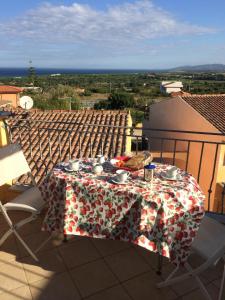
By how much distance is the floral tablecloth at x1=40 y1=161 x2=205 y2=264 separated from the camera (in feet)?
6.59

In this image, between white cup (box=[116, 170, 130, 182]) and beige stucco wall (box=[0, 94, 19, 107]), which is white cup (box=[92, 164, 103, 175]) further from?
beige stucco wall (box=[0, 94, 19, 107])

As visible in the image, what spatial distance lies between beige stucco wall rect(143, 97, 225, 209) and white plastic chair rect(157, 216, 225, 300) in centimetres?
859

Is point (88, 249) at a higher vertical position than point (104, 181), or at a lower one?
lower

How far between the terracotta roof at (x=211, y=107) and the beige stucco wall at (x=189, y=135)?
0.95ft

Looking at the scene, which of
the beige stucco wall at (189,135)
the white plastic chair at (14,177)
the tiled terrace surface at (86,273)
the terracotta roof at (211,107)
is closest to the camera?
the tiled terrace surface at (86,273)

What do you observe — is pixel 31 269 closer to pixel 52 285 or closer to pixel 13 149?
pixel 52 285

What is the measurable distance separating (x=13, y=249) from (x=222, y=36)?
1667 centimetres

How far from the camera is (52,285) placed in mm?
2234

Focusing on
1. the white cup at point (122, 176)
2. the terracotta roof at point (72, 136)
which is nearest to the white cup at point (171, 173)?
the white cup at point (122, 176)

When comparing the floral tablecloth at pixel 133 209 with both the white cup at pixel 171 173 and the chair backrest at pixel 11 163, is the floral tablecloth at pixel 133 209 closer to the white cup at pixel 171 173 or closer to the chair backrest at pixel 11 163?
the white cup at pixel 171 173

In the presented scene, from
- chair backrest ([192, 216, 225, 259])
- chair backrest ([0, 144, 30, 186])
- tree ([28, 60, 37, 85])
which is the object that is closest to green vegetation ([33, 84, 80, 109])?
tree ([28, 60, 37, 85])

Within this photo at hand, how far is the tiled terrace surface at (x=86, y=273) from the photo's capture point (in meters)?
2.15

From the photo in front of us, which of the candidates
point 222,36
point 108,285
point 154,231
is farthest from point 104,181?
point 222,36

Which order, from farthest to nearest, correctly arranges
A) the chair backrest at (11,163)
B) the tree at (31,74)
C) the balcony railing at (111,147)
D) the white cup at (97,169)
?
1. the tree at (31,74)
2. the balcony railing at (111,147)
3. the chair backrest at (11,163)
4. the white cup at (97,169)
